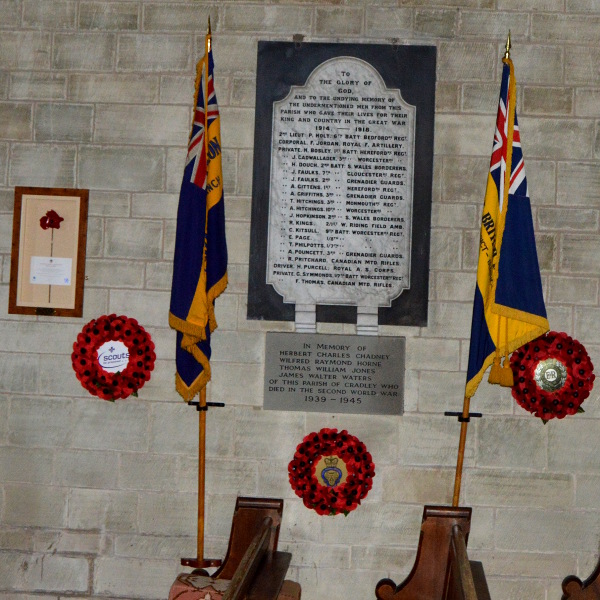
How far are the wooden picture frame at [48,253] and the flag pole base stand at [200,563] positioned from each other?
1.25 m

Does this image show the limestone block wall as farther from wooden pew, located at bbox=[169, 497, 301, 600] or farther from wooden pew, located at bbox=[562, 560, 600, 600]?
wooden pew, located at bbox=[169, 497, 301, 600]

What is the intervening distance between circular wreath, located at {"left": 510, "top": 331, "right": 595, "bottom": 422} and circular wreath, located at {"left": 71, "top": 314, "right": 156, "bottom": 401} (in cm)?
169

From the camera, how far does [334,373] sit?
3576 mm

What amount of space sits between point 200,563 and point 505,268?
1.82 metres

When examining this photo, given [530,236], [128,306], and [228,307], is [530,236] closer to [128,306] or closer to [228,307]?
[228,307]

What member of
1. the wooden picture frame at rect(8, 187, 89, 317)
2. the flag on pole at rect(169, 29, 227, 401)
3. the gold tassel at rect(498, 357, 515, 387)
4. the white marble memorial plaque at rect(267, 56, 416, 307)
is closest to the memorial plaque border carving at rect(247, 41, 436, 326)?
the white marble memorial plaque at rect(267, 56, 416, 307)

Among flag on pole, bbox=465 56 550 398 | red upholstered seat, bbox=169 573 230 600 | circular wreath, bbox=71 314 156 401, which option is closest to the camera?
red upholstered seat, bbox=169 573 230 600

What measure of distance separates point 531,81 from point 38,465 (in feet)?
9.68

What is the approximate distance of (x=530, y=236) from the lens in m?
3.26

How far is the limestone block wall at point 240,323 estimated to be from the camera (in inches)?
140

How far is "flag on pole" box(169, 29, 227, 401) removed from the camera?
3271 millimetres

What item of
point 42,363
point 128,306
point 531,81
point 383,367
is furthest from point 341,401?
point 531,81

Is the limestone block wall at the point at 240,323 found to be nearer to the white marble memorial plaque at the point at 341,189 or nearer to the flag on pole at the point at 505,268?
the white marble memorial plaque at the point at 341,189

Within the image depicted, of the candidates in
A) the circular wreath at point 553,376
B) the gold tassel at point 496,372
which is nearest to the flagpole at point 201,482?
the gold tassel at point 496,372
